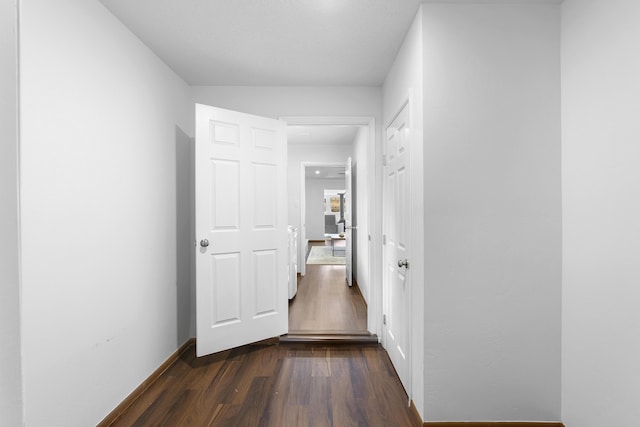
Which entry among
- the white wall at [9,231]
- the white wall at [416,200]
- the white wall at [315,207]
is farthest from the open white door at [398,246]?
the white wall at [315,207]

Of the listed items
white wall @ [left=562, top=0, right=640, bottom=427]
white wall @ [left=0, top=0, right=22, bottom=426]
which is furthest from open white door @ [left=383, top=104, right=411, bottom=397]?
white wall @ [left=0, top=0, right=22, bottom=426]

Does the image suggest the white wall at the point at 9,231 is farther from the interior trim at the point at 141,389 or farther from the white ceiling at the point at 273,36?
the interior trim at the point at 141,389

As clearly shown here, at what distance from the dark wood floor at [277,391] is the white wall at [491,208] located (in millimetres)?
437

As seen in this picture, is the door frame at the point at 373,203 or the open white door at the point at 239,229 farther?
the door frame at the point at 373,203

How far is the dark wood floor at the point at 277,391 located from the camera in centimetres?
188

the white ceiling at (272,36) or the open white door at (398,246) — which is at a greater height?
the white ceiling at (272,36)

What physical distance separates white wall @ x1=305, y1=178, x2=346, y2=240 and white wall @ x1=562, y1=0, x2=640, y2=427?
10.2m

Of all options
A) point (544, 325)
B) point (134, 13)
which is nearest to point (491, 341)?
point (544, 325)

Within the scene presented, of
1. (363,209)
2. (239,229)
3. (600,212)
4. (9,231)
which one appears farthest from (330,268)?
(9,231)

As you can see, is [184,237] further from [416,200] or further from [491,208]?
[491,208]

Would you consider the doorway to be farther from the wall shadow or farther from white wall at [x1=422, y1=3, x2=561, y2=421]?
white wall at [x1=422, y1=3, x2=561, y2=421]

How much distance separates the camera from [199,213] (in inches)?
101

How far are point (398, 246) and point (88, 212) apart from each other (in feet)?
6.51

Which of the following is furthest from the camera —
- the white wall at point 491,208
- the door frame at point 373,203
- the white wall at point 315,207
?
the white wall at point 315,207
